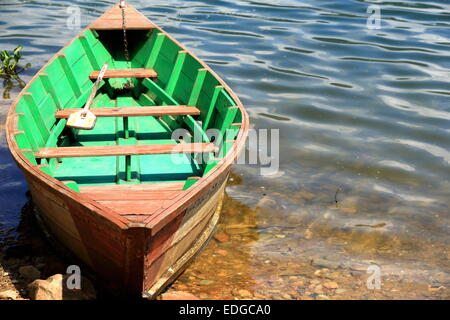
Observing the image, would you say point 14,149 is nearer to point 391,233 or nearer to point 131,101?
point 131,101

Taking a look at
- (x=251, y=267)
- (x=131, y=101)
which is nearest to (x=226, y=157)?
(x=251, y=267)

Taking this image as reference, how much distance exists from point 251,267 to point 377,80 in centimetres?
719

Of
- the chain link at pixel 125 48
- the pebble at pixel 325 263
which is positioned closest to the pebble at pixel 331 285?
the pebble at pixel 325 263

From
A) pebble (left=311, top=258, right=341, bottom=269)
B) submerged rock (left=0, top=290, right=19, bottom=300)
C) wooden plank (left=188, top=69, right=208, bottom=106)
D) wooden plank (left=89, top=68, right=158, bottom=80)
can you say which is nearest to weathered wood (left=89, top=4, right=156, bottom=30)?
wooden plank (left=89, top=68, right=158, bottom=80)

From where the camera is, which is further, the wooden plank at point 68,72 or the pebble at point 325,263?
the wooden plank at point 68,72

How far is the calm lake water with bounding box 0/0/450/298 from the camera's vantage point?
21.6 feet

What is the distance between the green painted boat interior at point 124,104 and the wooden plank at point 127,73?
0.39 feet

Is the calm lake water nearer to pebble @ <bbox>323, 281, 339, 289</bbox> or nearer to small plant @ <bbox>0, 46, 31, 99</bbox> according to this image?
pebble @ <bbox>323, 281, 339, 289</bbox>

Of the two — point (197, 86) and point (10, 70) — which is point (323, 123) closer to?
point (197, 86)

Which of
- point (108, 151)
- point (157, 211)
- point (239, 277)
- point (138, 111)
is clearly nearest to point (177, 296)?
point (239, 277)

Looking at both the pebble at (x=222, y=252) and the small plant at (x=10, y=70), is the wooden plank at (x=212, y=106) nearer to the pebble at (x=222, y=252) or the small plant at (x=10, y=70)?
the pebble at (x=222, y=252)

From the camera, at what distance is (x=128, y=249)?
4387 millimetres

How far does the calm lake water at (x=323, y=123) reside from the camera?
21.6 feet
